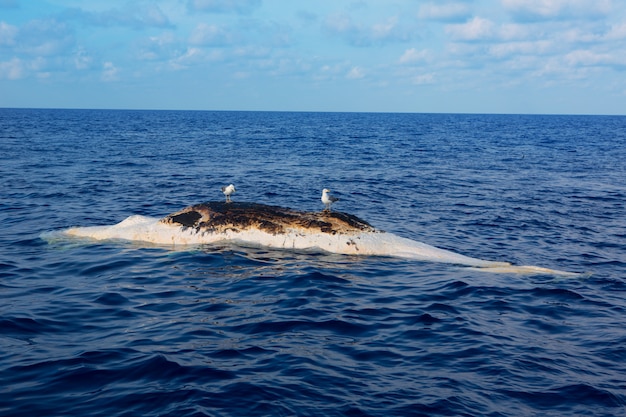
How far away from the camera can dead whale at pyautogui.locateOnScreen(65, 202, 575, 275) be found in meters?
14.3

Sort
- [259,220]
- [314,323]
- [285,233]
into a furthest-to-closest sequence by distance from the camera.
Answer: [259,220] → [285,233] → [314,323]

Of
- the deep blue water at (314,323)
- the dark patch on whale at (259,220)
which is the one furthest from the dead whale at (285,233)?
the deep blue water at (314,323)

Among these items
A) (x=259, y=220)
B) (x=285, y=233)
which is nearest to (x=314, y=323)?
(x=285, y=233)

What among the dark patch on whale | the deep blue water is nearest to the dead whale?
the dark patch on whale

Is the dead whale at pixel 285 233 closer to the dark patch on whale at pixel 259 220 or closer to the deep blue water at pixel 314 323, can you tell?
the dark patch on whale at pixel 259 220

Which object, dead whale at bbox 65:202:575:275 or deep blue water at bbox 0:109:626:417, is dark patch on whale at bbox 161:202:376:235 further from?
deep blue water at bbox 0:109:626:417

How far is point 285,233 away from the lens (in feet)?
47.2

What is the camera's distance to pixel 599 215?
75.2ft

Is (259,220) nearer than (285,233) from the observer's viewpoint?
No

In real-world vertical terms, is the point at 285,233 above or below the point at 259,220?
below

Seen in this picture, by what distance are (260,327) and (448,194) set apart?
64.5 feet

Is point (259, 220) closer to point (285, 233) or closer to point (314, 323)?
point (285, 233)

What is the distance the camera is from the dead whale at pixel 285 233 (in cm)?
1434

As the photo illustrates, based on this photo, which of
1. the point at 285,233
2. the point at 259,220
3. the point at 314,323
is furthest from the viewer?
the point at 259,220
